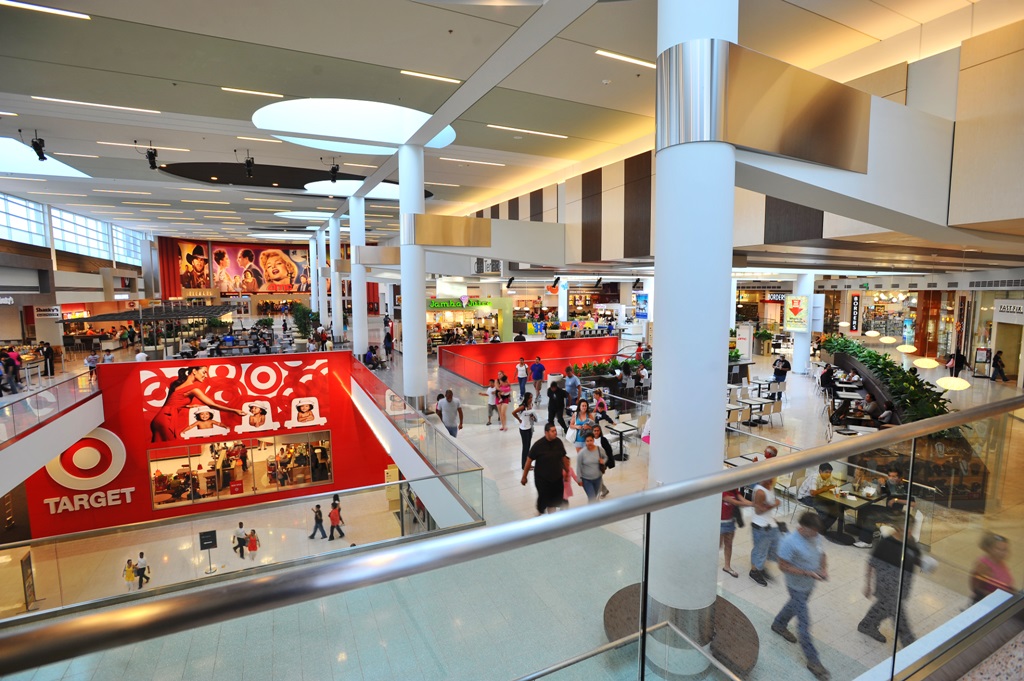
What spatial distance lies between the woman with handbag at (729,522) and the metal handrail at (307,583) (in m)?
0.72

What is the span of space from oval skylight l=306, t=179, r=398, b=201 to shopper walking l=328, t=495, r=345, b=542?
14.6m

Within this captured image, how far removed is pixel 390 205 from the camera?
919 inches

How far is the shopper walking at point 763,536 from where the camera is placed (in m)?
2.03

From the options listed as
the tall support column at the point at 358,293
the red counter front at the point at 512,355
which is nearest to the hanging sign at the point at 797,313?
the red counter front at the point at 512,355

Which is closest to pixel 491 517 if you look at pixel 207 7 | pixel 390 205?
pixel 207 7

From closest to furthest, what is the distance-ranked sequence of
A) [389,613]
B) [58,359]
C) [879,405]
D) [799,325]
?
[389,613] → [879,405] → [799,325] → [58,359]

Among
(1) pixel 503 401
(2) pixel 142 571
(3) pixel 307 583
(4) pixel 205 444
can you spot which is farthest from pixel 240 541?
(4) pixel 205 444

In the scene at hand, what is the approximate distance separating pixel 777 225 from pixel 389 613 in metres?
8.06

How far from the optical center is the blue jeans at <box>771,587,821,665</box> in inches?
78.0

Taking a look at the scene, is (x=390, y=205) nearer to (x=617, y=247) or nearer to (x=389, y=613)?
(x=617, y=247)

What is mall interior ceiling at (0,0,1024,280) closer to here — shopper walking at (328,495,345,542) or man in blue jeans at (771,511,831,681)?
man in blue jeans at (771,511,831,681)

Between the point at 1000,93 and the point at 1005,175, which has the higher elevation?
the point at 1000,93

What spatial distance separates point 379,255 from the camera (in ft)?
43.4

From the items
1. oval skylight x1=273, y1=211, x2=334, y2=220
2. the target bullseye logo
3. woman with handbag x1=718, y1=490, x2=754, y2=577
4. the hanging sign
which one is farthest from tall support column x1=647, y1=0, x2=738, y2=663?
oval skylight x1=273, y1=211, x2=334, y2=220
